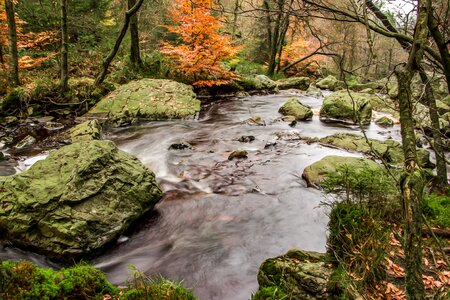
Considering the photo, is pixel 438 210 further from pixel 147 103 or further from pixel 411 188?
pixel 147 103

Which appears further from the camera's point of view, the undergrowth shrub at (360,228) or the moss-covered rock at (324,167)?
the moss-covered rock at (324,167)

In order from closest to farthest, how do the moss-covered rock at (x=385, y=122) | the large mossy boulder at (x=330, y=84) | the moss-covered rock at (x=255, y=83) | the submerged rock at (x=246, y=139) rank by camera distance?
the submerged rock at (x=246, y=139) < the moss-covered rock at (x=385, y=122) < the moss-covered rock at (x=255, y=83) < the large mossy boulder at (x=330, y=84)

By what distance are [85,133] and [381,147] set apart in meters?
7.82

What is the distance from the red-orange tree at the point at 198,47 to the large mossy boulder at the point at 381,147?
672 centimetres

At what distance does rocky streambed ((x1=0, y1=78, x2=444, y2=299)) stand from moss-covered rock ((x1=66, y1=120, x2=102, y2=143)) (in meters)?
0.68

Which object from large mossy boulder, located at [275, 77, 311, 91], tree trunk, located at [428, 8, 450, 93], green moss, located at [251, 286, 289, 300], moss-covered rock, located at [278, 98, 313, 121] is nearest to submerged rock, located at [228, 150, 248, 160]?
moss-covered rock, located at [278, 98, 313, 121]

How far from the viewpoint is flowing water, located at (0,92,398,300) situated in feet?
13.4

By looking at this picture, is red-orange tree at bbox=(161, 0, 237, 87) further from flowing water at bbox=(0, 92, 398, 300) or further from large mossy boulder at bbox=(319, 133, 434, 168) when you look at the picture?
large mossy boulder at bbox=(319, 133, 434, 168)

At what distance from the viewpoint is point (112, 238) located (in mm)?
4375

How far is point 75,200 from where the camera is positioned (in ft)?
14.2

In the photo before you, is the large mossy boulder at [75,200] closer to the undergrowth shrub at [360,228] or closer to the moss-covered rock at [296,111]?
the undergrowth shrub at [360,228]

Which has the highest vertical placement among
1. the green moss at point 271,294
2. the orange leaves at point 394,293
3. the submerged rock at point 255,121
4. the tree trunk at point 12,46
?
the tree trunk at point 12,46

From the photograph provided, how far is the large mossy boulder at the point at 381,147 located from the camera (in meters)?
7.02

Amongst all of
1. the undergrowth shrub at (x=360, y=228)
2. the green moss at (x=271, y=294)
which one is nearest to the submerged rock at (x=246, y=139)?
the undergrowth shrub at (x=360, y=228)
